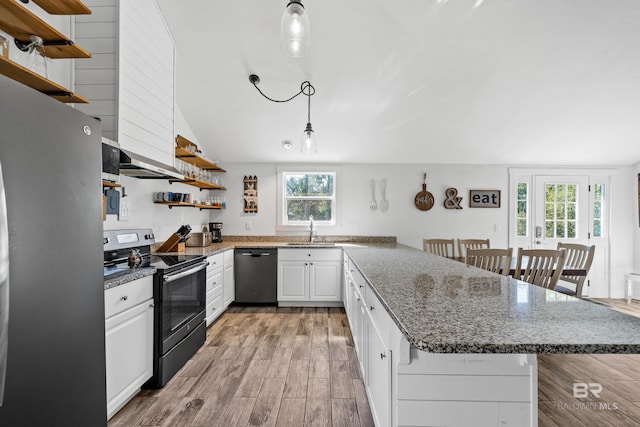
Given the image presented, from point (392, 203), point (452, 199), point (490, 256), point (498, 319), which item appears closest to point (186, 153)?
point (392, 203)

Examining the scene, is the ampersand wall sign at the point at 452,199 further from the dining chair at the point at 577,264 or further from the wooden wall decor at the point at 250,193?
the wooden wall decor at the point at 250,193

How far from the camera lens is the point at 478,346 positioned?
0.80 m

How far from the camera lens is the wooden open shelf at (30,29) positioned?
138cm

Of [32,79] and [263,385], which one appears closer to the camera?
[32,79]

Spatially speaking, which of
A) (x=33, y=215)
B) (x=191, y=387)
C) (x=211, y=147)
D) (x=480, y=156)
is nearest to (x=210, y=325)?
(x=191, y=387)

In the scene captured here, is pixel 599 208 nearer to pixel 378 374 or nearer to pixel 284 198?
pixel 284 198

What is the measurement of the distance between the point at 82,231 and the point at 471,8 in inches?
112

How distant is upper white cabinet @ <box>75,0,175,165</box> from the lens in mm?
2053

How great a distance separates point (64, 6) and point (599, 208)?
6322 millimetres

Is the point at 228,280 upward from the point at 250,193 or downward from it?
downward

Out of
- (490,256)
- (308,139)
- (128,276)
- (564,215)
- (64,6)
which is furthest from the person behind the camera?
(564,215)

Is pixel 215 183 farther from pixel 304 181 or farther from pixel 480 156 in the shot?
pixel 480 156

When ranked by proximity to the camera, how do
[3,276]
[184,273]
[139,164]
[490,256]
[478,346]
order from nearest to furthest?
[3,276] < [478,346] < [139,164] < [184,273] < [490,256]

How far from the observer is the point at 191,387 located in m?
2.09
